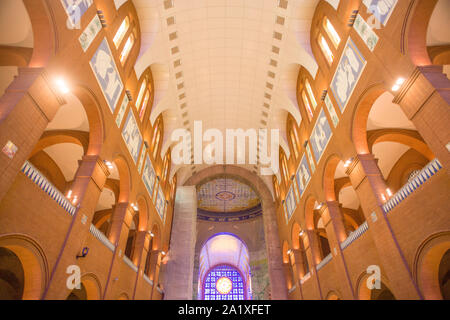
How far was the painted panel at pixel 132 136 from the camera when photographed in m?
13.6

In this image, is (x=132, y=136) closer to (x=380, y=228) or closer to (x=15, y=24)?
(x=15, y=24)

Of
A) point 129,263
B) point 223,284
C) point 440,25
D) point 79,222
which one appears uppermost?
point 223,284

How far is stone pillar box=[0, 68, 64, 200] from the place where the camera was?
20.6 feet

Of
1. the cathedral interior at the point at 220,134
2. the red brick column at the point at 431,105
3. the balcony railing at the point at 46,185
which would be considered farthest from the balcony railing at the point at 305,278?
the balcony railing at the point at 46,185

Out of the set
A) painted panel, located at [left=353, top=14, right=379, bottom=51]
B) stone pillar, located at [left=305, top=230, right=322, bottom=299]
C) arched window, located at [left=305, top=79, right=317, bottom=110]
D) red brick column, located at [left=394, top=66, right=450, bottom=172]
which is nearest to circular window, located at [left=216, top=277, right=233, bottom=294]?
stone pillar, located at [left=305, top=230, right=322, bottom=299]

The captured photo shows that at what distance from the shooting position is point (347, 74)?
11484mm

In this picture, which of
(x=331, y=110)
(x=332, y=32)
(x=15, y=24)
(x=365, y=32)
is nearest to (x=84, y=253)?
(x=15, y=24)

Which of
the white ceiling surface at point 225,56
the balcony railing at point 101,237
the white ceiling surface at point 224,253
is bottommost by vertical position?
the balcony railing at point 101,237

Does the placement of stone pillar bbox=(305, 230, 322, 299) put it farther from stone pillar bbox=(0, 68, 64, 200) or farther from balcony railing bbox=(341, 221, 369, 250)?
stone pillar bbox=(0, 68, 64, 200)

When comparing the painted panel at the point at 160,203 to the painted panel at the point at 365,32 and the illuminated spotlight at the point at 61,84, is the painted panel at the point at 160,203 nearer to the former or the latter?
the illuminated spotlight at the point at 61,84

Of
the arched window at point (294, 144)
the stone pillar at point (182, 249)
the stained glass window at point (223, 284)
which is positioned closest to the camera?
the arched window at point (294, 144)

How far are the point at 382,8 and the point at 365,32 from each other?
3.57 feet

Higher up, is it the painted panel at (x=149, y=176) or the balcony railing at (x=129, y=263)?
the painted panel at (x=149, y=176)
